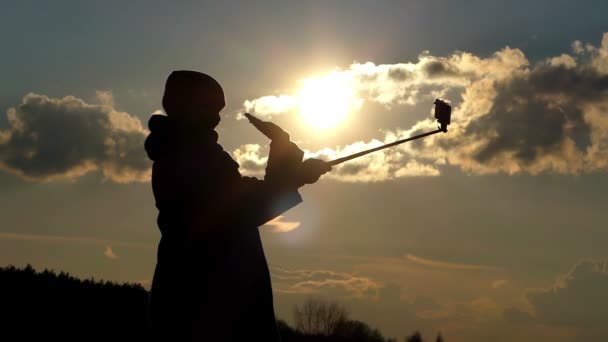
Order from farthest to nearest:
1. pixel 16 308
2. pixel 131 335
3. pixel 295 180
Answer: pixel 131 335 → pixel 16 308 → pixel 295 180

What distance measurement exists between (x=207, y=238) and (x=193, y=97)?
1.09 m

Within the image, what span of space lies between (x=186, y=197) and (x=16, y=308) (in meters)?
9.13

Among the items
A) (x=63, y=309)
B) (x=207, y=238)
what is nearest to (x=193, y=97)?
(x=207, y=238)

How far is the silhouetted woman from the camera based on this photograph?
5285 mm

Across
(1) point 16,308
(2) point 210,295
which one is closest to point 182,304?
(2) point 210,295

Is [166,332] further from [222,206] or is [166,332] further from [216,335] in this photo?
[222,206]

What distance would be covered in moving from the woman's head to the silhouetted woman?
2 centimetres

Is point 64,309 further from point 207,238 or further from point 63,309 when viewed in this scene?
point 207,238

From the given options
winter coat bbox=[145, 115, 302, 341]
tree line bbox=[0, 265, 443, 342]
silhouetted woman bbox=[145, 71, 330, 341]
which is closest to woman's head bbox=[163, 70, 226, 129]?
silhouetted woman bbox=[145, 71, 330, 341]

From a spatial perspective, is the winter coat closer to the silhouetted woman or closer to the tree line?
the silhouetted woman

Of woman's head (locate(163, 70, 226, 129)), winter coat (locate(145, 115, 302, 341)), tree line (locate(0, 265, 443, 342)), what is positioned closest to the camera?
winter coat (locate(145, 115, 302, 341))

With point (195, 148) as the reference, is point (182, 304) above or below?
below

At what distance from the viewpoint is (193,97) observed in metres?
Result: 5.70

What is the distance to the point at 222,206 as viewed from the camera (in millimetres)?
5320
